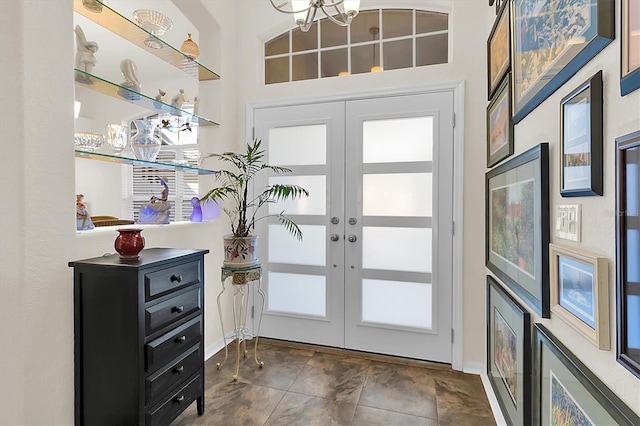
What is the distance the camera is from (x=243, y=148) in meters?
3.22

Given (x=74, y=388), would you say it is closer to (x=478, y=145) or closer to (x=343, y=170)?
(x=343, y=170)

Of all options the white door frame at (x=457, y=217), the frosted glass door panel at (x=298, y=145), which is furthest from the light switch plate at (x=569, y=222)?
the frosted glass door panel at (x=298, y=145)

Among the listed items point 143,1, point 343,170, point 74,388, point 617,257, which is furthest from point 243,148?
point 617,257

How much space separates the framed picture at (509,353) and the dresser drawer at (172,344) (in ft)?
5.59

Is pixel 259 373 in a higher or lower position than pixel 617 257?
lower

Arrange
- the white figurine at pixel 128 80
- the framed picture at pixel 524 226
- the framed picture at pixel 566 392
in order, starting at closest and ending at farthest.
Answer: the framed picture at pixel 566 392, the framed picture at pixel 524 226, the white figurine at pixel 128 80

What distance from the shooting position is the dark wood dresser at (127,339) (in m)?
1.58

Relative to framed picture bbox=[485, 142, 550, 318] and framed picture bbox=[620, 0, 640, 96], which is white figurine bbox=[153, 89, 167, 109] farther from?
framed picture bbox=[620, 0, 640, 96]

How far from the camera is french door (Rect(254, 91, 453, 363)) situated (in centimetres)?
270

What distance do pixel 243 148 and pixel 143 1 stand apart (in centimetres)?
163

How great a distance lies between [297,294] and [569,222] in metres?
2.38

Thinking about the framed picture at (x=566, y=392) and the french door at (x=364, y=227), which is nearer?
the framed picture at (x=566, y=392)

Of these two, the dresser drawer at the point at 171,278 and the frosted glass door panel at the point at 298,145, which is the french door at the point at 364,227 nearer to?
the frosted glass door panel at the point at 298,145

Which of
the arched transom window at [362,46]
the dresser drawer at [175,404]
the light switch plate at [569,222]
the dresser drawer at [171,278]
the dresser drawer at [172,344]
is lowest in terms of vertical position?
the dresser drawer at [175,404]
